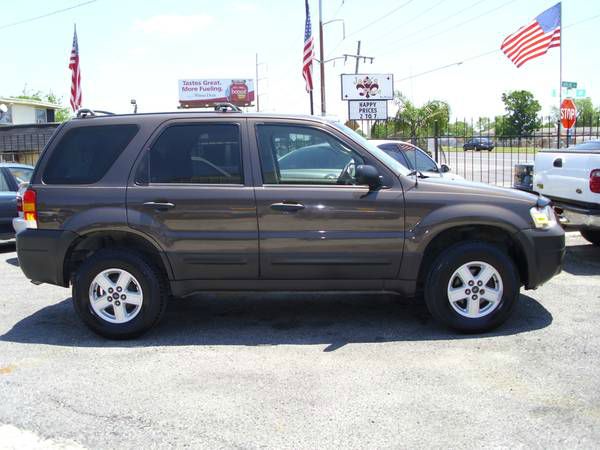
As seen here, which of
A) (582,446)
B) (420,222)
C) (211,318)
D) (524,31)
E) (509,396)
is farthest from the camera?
(524,31)

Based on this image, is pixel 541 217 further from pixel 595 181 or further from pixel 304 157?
pixel 595 181

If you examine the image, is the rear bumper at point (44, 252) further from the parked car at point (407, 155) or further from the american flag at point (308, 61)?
the american flag at point (308, 61)

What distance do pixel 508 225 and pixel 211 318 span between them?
2810 millimetres

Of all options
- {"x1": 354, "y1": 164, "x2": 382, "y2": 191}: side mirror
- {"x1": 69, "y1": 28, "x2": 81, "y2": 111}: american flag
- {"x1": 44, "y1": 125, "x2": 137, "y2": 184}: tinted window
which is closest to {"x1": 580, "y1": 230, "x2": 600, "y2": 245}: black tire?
{"x1": 354, "y1": 164, "x2": 382, "y2": 191}: side mirror

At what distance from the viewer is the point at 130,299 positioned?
5.10 meters

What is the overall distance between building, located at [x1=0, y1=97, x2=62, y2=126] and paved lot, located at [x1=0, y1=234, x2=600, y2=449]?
37.6 metres

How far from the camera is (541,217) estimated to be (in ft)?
16.7

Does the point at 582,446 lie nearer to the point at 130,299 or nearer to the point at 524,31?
the point at 130,299

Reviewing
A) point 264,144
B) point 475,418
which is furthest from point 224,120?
point 475,418

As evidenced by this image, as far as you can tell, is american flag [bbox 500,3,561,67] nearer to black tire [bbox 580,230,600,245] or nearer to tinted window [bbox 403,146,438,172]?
tinted window [bbox 403,146,438,172]

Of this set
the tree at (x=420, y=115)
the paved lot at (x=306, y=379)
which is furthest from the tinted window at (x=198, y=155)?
the tree at (x=420, y=115)

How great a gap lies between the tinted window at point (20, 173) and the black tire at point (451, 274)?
7.33 metres

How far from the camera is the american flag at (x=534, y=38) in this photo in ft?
55.4

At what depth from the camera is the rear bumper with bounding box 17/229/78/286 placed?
16.7ft
